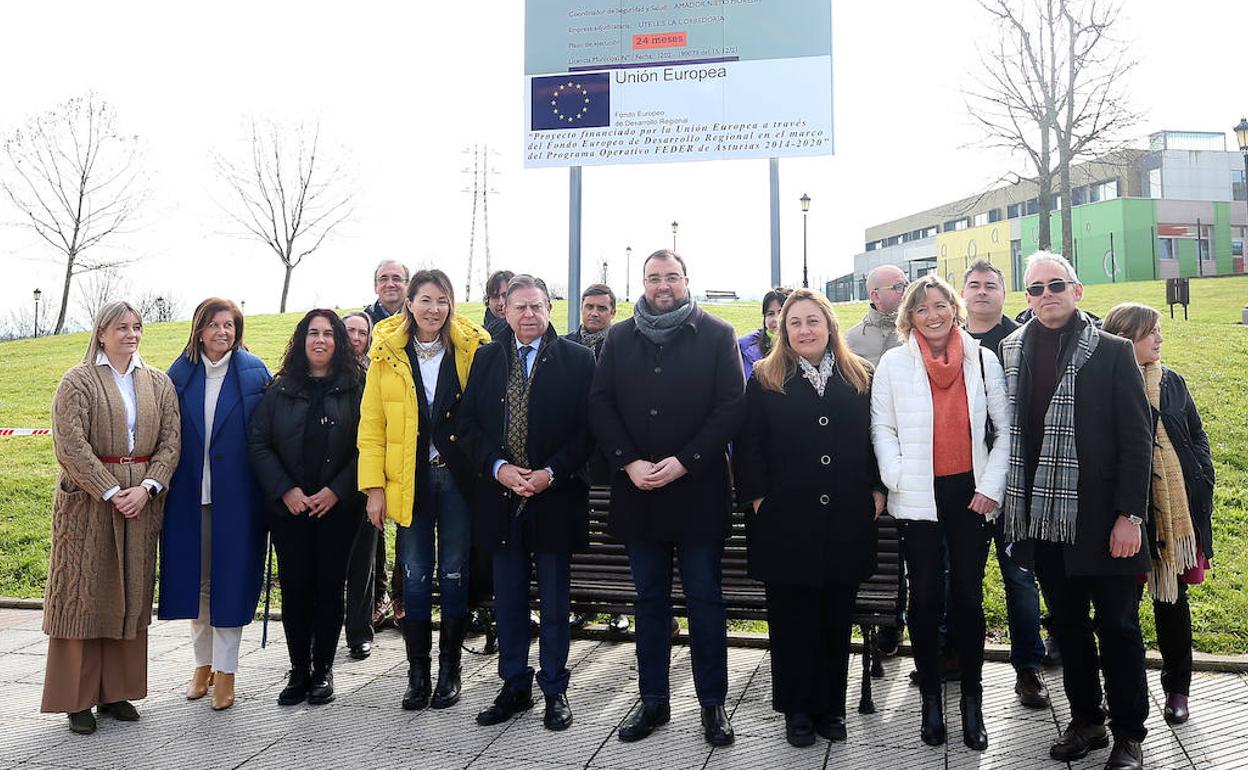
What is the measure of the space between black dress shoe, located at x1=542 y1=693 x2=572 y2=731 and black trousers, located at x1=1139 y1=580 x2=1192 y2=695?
9.31ft

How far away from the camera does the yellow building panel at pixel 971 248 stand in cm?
5325

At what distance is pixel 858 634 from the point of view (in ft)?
18.6

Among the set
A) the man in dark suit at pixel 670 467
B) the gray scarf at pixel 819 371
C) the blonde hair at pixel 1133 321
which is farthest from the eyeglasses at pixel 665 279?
the blonde hair at pixel 1133 321

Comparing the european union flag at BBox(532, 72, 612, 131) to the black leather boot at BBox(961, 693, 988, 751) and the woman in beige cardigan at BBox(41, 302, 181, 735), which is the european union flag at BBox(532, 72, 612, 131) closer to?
the woman in beige cardigan at BBox(41, 302, 181, 735)

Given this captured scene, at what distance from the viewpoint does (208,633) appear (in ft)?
16.6

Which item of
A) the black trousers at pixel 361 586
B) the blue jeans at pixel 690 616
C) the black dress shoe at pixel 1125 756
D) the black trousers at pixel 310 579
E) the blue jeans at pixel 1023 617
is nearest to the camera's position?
the black dress shoe at pixel 1125 756

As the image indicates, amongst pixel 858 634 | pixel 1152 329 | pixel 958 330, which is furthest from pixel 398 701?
pixel 1152 329

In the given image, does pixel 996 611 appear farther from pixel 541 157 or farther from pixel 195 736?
pixel 541 157

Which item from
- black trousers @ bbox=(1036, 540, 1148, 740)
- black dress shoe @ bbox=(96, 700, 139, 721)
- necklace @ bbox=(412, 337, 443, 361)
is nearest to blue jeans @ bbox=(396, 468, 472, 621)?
necklace @ bbox=(412, 337, 443, 361)

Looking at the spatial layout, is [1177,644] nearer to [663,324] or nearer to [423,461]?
[663,324]

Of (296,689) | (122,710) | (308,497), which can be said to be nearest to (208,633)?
(122,710)

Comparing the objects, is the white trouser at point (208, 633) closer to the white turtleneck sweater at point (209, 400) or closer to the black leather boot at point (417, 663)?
the white turtleneck sweater at point (209, 400)

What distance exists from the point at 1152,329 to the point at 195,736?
4.91m

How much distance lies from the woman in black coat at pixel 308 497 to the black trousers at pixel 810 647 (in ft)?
7.63
